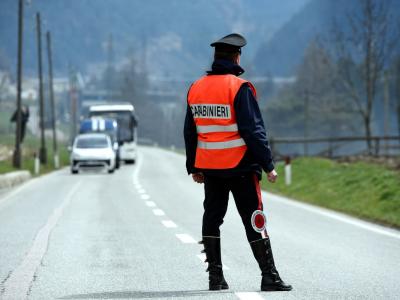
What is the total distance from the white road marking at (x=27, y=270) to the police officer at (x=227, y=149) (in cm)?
141

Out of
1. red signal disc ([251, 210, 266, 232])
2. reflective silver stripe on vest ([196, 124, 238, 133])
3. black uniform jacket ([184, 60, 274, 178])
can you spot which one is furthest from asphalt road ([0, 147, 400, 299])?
reflective silver stripe on vest ([196, 124, 238, 133])

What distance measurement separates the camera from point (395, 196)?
60.0ft

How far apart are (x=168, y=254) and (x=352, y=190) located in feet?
37.5

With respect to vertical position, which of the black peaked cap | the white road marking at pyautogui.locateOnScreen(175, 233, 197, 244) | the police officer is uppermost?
the black peaked cap

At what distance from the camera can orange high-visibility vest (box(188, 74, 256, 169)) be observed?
7633 mm

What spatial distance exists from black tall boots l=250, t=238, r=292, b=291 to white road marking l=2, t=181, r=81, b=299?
1688 mm

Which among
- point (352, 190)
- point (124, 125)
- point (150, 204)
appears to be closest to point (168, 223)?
point (150, 204)

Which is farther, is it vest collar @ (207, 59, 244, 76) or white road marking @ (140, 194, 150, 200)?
white road marking @ (140, 194, 150, 200)

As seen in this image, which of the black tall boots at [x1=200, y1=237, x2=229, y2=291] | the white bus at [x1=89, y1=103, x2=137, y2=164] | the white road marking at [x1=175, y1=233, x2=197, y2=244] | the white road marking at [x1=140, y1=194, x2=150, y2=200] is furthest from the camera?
the white bus at [x1=89, y1=103, x2=137, y2=164]

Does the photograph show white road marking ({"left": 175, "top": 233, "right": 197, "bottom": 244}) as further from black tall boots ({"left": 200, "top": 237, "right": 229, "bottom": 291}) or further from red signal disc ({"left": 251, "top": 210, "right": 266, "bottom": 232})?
red signal disc ({"left": 251, "top": 210, "right": 266, "bottom": 232})

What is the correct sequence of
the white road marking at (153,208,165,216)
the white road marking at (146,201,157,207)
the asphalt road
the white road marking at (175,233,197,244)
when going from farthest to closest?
the white road marking at (146,201,157,207) < the white road marking at (153,208,165,216) < the white road marking at (175,233,197,244) < the asphalt road

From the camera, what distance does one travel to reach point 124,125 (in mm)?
53406

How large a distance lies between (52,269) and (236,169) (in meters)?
2.41

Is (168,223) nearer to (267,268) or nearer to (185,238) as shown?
(185,238)
